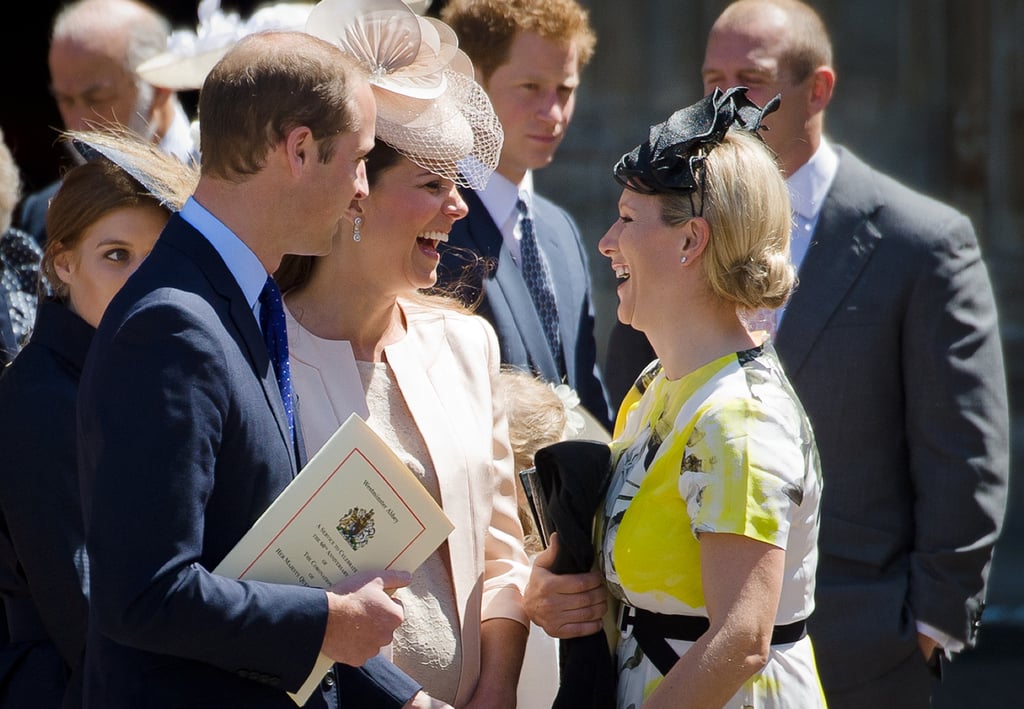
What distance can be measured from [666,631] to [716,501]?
28cm

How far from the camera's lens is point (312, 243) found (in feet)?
7.32

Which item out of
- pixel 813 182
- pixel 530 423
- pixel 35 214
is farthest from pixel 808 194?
pixel 35 214

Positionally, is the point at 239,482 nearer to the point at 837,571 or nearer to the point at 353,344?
the point at 353,344

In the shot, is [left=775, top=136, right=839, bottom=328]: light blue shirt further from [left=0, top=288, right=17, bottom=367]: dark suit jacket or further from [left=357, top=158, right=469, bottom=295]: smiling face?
[left=0, top=288, right=17, bottom=367]: dark suit jacket

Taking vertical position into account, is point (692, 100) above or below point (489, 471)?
below

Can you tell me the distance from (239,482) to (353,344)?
0.67 meters

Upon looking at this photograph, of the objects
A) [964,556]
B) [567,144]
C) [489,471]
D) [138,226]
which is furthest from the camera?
[567,144]

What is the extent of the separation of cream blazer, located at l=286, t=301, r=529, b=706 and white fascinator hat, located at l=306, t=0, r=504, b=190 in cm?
36

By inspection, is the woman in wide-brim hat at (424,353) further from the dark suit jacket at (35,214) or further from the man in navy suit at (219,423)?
the dark suit jacket at (35,214)

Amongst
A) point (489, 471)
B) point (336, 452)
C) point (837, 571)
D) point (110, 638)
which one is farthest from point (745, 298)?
point (837, 571)

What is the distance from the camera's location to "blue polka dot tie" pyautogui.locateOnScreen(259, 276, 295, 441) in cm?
229

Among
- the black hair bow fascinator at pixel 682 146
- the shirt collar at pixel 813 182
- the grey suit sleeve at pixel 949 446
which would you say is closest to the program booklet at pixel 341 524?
the black hair bow fascinator at pixel 682 146

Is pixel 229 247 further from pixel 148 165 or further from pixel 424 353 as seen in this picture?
pixel 148 165

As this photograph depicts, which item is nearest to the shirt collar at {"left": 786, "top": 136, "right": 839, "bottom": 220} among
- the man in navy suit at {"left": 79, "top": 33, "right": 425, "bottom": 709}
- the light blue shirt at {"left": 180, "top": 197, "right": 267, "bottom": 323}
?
the man in navy suit at {"left": 79, "top": 33, "right": 425, "bottom": 709}
